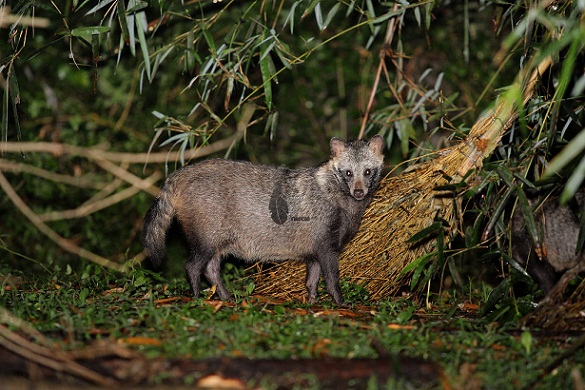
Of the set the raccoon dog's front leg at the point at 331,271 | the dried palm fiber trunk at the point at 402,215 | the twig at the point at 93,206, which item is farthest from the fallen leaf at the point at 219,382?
the twig at the point at 93,206

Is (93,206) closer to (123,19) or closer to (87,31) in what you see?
(123,19)

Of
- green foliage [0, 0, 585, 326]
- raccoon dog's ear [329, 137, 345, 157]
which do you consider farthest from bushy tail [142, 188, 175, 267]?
raccoon dog's ear [329, 137, 345, 157]

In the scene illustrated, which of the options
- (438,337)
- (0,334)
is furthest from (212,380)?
(438,337)

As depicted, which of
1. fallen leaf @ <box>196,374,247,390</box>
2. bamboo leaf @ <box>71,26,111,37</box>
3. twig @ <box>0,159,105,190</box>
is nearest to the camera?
fallen leaf @ <box>196,374,247,390</box>

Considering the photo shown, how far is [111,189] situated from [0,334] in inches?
176

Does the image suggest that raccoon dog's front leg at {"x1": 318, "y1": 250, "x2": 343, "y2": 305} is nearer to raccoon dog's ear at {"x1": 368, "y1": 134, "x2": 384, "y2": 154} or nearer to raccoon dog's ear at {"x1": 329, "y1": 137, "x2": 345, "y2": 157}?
raccoon dog's ear at {"x1": 329, "y1": 137, "x2": 345, "y2": 157}

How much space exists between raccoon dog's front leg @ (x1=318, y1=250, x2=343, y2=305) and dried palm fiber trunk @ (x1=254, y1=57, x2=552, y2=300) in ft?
1.37

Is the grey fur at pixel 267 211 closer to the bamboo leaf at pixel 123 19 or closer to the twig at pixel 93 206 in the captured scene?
the bamboo leaf at pixel 123 19

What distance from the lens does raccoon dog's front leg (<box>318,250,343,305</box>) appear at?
19.5 feet

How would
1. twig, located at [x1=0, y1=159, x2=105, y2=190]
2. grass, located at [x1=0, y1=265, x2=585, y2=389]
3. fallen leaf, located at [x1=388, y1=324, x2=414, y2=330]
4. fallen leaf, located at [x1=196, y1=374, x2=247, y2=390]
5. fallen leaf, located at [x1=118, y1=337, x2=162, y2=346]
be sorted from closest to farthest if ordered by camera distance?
fallen leaf, located at [x1=196, y1=374, x2=247, y2=390]
grass, located at [x1=0, y1=265, x2=585, y2=389]
fallen leaf, located at [x1=118, y1=337, x2=162, y2=346]
fallen leaf, located at [x1=388, y1=324, x2=414, y2=330]
twig, located at [x1=0, y1=159, x2=105, y2=190]

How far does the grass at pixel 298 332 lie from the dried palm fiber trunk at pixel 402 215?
1.76 feet

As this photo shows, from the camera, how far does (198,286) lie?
604 centimetres

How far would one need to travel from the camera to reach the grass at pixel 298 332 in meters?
3.85

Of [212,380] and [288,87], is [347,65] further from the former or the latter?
[212,380]
